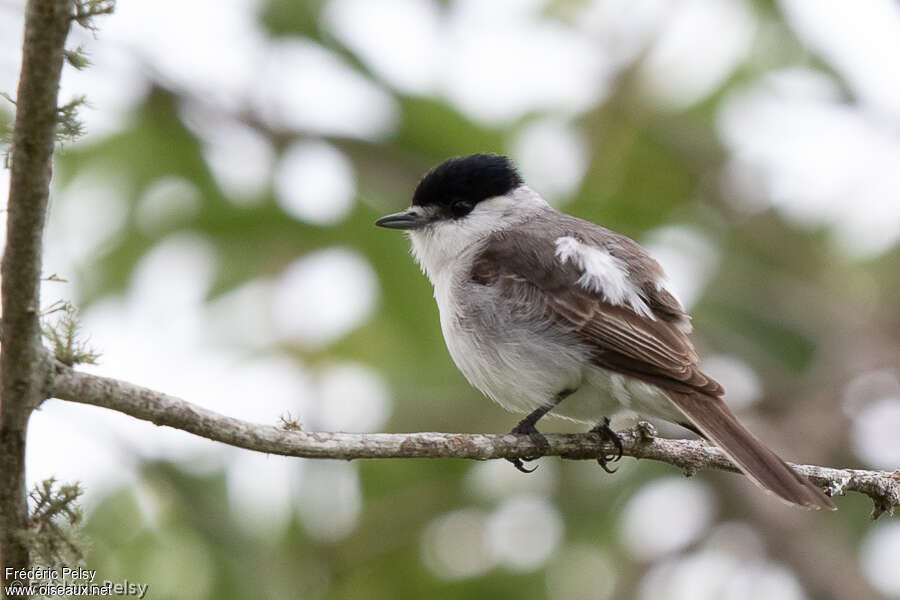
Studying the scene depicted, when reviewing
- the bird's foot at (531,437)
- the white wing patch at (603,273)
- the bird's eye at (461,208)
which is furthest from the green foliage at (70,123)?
the bird's eye at (461,208)

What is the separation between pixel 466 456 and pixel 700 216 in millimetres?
3376

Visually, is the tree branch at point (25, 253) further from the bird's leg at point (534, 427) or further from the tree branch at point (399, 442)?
the bird's leg at point (534, 427)

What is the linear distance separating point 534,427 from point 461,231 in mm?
1142

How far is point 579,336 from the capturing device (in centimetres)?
354

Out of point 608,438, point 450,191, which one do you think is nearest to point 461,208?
point 450,191

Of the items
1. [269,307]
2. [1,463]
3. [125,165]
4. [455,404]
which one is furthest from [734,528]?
[1,463]

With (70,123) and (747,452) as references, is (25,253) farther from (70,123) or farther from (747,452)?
(747,452)

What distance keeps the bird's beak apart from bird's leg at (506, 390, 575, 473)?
1160 millimetres

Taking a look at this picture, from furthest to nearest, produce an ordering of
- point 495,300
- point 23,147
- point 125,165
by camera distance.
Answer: point 125,165 < point 495,300 < point 23,147

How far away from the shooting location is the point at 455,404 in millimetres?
5109

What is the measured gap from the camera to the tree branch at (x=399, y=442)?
2.06 metres

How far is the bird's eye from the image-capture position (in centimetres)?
449

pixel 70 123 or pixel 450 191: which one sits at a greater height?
pixel 450 191

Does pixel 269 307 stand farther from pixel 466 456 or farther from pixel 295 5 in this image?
pixel 466 456
